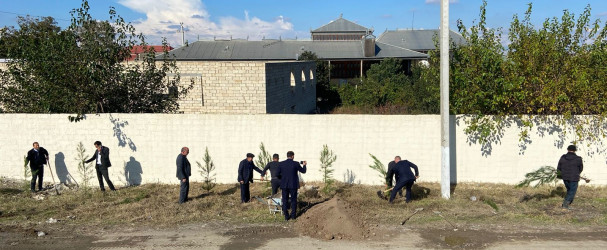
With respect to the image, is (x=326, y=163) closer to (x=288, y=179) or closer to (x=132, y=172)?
(x=288, y=179)

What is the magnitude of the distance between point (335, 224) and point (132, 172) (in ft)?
21.3

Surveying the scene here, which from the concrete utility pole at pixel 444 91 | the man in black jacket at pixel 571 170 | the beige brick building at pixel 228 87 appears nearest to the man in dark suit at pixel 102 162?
the beige brick building at pixel 228 87

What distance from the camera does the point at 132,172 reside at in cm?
1259

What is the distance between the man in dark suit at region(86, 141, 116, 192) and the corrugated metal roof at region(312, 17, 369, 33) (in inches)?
2099

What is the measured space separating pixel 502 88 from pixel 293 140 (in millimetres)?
5140

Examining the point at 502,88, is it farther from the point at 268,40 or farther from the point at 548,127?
the point at 268,40

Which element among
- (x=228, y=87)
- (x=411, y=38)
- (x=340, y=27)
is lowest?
(x=228, y=87)

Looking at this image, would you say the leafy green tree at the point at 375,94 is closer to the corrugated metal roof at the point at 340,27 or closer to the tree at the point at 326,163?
the tree at the point at 326,163

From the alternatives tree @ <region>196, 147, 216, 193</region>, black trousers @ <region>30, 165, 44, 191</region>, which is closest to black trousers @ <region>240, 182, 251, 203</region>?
tree @ <region>196, 147, 216, 193</region>

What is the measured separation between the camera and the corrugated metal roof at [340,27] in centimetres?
6309

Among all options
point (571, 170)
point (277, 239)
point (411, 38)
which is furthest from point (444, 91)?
point (411, 38)

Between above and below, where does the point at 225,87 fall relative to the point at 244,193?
above

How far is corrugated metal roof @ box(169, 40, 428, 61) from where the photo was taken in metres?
52.0

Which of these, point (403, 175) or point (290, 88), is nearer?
point (403, 175)
